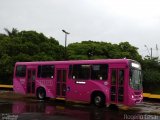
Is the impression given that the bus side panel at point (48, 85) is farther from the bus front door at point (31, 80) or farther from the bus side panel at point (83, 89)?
the bus side panel at point (83, 89)

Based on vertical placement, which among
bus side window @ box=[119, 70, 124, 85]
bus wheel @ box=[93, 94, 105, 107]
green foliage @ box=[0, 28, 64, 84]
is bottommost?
bus wheel @ box=[93, 94, 105, 107]

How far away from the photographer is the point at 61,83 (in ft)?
78.3

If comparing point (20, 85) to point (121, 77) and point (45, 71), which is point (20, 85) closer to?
point (45, 71)

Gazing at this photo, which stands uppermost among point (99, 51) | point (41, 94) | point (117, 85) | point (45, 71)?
point (99, 51)

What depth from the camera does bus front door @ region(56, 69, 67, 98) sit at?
77.6ft

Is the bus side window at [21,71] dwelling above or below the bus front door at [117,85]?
above

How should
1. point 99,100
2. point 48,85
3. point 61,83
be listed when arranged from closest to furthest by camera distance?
point 99,100 < point 61,83 < point 48,85

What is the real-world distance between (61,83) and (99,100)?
3680 millimetres

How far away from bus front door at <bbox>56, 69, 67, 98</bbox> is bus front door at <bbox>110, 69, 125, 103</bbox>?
4.19m

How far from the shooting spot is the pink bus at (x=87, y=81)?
2012 cm

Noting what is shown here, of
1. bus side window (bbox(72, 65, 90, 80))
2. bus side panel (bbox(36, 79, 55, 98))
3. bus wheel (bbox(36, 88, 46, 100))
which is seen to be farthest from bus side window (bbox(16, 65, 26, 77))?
bus side window (bbox(72, 65, 90, 80))

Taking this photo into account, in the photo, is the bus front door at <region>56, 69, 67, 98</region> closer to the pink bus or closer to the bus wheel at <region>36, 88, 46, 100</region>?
the pink bus

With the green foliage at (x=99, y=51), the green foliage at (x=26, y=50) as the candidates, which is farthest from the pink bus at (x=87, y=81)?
the green foliage at (x=99, y=51)

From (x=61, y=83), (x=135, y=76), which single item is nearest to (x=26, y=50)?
(x=61, y=83)
